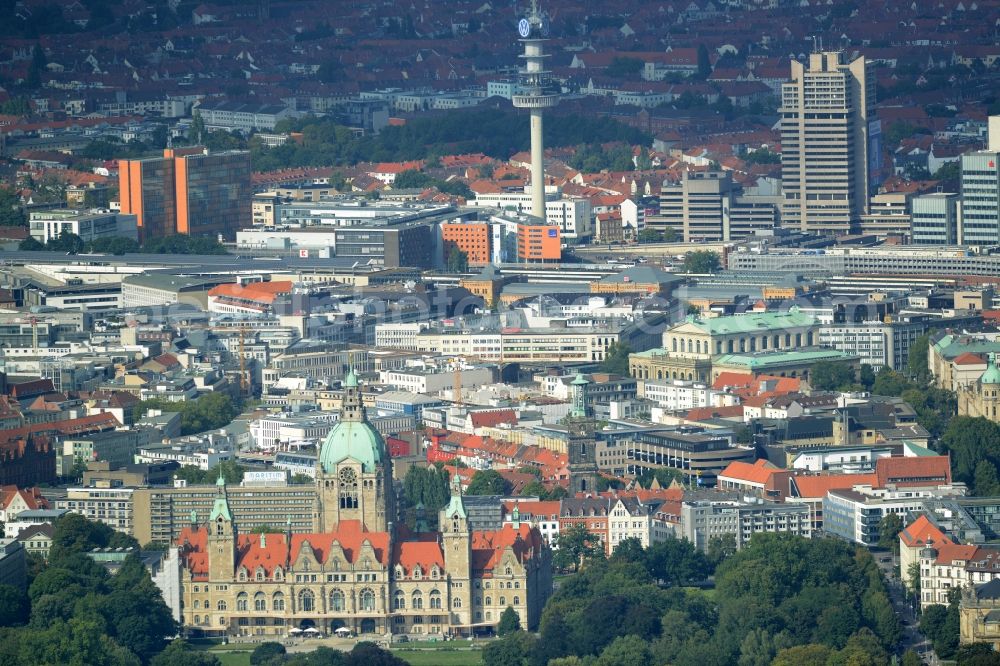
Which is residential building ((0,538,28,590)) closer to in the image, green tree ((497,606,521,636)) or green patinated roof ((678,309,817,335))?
green tree ((497,606,521,636))

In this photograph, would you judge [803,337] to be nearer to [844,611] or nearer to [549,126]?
[844,611]

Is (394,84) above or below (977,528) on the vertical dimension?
above

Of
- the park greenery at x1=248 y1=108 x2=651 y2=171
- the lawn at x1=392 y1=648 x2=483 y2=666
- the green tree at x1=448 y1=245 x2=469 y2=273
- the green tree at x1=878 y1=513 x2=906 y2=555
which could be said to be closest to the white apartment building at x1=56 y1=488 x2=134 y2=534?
the lawn at x1=392 y1=648 x2=483 y2=666

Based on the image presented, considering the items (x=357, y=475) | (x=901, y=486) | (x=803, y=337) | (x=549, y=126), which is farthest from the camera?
(x=549, y=126)

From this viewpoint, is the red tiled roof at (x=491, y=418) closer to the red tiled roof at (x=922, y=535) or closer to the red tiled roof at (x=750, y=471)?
the red tiled roof at (x=750, y=471)

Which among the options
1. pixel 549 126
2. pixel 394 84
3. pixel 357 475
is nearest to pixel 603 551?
pixel 357 475

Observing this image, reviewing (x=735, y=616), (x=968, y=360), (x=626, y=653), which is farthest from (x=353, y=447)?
(x=968, y=360)
